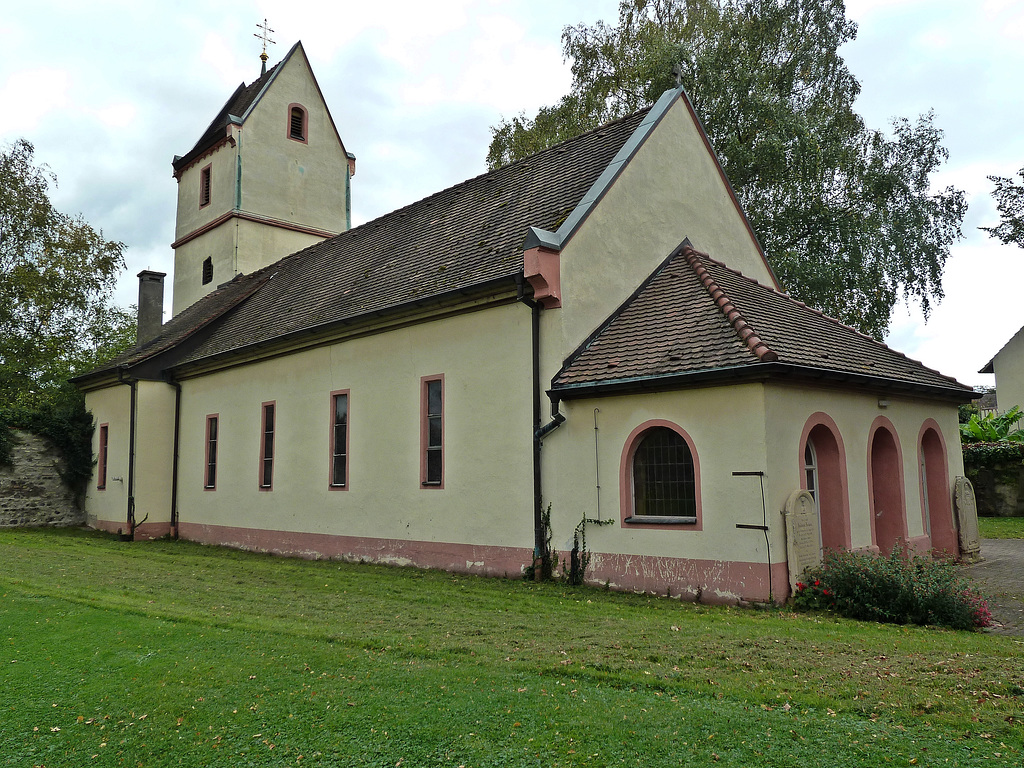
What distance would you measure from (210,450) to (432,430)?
360 inches

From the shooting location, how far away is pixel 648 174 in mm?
14305

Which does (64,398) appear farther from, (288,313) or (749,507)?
(749,507)

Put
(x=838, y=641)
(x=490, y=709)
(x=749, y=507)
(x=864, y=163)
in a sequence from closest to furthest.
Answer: (x=490, y=709)
(x=838, y=641)
(x=749, y=507)
(x=864, y=163)

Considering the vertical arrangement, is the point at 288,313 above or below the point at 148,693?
above

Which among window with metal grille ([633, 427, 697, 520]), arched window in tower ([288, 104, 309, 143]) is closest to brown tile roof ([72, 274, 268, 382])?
arched window in tower ([288, 104, 309, 143])

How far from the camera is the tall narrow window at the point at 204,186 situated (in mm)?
28234

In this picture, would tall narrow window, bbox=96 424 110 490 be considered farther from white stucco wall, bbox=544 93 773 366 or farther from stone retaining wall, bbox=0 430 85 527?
white stucco wall, bbox=544 93 773 366

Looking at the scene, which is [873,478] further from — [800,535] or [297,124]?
[297,124]

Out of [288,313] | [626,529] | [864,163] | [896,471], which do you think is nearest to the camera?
[626,529]

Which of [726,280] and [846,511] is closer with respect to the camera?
[846,511]

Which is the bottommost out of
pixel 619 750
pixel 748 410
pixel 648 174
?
pixel 619 750

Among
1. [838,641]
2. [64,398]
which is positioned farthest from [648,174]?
[64,398]

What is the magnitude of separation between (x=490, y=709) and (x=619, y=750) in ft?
3.57

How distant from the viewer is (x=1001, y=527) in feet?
67.9
